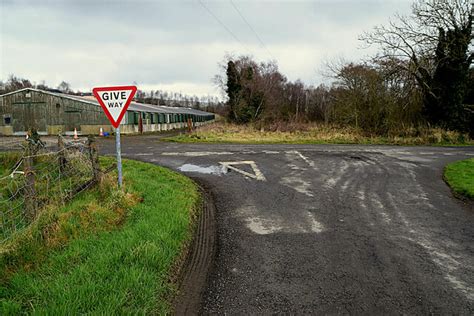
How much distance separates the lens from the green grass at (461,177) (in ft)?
24.5

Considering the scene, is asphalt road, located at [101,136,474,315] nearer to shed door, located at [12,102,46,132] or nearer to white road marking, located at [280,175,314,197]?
white road marking, located at [280,175,314,197]

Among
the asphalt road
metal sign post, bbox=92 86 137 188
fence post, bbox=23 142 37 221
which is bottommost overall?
the asphalt road

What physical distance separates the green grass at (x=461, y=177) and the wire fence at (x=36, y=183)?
31.3 ft

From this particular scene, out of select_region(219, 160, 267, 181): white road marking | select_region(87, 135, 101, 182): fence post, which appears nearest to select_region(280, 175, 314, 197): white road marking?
select_region(219, 160, 267, 181): white road marking

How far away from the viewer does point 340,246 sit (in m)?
4.41

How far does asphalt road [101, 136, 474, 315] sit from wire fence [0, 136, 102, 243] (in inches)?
128

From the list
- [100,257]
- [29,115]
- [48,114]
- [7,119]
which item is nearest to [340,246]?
[100,257]

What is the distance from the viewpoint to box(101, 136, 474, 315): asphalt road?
10.2 feet

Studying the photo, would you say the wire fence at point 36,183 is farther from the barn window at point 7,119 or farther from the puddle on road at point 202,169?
the barn window at point 7,119

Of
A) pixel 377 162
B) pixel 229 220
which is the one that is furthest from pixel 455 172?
pixel 229 220

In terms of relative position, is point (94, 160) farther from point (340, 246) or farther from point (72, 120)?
point (72, 120)

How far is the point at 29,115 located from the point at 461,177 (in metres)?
35.6

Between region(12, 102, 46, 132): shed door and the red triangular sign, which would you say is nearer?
the red triangular sign

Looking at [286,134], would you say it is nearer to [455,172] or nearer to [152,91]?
[455,172]
